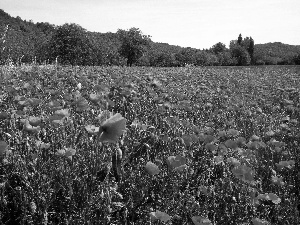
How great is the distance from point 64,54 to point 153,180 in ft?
155

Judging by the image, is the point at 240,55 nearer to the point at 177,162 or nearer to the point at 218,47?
the point at 218,47

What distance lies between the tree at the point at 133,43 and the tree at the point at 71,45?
1255 cm

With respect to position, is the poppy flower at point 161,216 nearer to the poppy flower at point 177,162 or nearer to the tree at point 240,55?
the poppy flower at point 177,162

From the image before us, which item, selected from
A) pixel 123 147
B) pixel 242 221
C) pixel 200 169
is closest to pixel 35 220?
pixel 123 147

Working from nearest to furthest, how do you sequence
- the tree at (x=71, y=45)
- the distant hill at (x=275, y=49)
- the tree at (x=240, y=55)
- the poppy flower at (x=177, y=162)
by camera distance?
the poppy flower at (x=177, y=162), the tree at (x=71, y=45), the tree at (x=240, y=55), the distant hill at (x=275, y=49)

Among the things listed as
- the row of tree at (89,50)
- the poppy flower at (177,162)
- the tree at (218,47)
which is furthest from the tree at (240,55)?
the poppy flower at (177,162)

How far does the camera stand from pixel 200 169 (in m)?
2.76

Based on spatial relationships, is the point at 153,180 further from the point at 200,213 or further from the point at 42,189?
the point at 42,189

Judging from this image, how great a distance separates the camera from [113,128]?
144cm

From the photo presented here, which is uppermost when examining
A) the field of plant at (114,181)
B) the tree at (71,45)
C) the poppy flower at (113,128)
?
the tree at (71,45)

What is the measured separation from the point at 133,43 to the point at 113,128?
64434mm

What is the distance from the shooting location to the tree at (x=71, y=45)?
155 feet

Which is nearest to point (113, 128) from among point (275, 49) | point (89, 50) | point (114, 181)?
point (114, 181)

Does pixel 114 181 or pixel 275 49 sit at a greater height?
pixel 275 49
